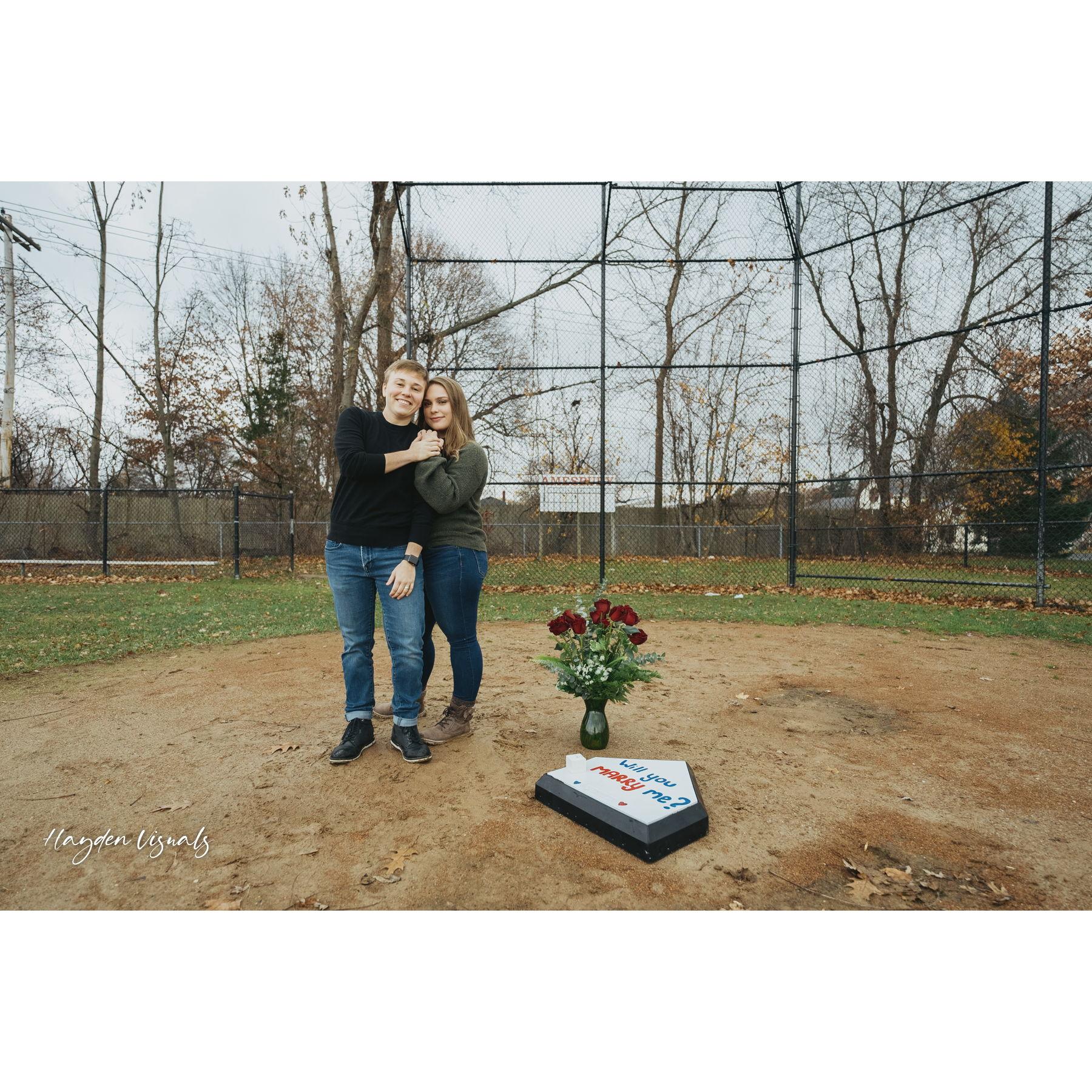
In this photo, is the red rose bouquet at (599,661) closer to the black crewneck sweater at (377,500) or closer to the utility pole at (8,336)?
the black crewneck sweater at (377,500)

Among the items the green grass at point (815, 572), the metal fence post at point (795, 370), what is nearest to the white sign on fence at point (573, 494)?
the green grass at point (815, 572)

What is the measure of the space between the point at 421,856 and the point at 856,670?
380 cm

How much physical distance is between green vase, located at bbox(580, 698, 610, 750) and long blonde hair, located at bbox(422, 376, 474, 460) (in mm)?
1373

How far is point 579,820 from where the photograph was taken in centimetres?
236

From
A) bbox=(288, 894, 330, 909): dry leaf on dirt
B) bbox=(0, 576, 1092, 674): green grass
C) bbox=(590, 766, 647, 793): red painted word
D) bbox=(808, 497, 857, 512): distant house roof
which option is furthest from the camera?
bbox=(808, 497, 857, 512): distant house roof

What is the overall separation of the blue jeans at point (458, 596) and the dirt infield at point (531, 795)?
39 cm

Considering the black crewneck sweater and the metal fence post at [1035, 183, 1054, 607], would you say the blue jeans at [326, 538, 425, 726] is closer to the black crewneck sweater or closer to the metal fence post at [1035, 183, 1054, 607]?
the black crewneck sweater

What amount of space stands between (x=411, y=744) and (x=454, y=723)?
0.33 meters

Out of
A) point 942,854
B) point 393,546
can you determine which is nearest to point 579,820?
point 942,854

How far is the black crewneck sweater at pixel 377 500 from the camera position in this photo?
2.87m

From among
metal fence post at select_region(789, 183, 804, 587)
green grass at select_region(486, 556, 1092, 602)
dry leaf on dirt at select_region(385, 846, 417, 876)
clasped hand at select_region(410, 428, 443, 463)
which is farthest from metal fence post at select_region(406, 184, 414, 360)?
dry leaf on dirt at select_region(385, 846, 417, 876)

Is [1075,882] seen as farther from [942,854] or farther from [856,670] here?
[856,670]

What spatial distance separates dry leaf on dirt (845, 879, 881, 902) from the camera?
1.92m

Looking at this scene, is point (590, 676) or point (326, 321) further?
point (326, 321)
